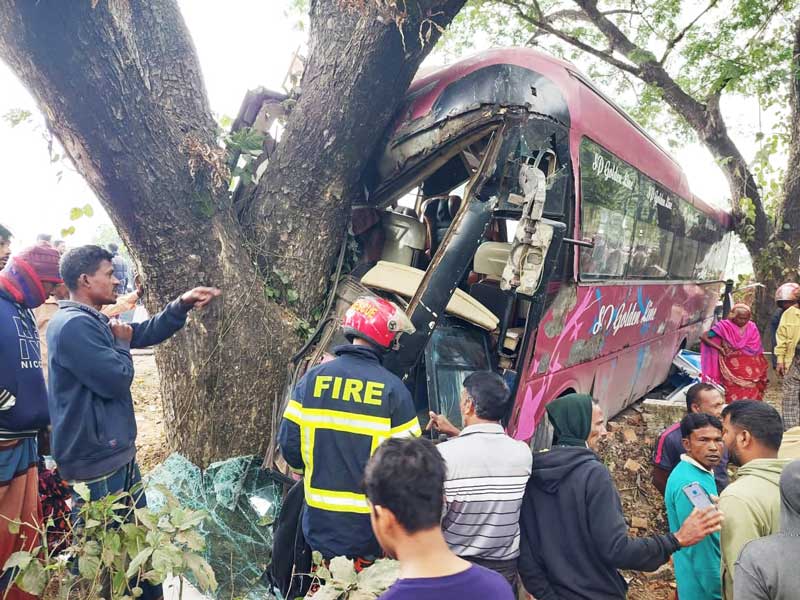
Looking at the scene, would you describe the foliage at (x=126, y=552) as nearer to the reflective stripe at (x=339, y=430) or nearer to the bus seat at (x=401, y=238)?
the reflective stripe at (x=339, y=430)

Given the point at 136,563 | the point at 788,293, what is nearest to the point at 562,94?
the point at 136,563

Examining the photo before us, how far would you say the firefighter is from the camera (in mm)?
2230

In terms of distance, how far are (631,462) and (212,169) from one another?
15.2ft

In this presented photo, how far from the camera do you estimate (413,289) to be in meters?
3.77

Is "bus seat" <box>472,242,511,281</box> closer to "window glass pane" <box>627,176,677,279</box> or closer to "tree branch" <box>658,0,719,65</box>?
"window glass pane" <box>627,176,677,279</box>

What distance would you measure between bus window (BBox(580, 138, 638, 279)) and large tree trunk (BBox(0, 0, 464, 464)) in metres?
1.64

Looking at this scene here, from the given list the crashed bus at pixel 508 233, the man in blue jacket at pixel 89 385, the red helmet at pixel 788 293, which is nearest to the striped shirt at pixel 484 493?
the crashed bus at pixel 508 233

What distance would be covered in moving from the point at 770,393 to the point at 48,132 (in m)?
10.8

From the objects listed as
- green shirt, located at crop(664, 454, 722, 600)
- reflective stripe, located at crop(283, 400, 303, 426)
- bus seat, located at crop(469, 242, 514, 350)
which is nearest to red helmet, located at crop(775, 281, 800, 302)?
bus seat, located at crop(469, 242, 514, 350)

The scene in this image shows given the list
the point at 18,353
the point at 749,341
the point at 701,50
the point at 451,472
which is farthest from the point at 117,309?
the point at 701,50

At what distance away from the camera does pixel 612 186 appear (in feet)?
15.6

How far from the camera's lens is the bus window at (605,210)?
4277 millimetres

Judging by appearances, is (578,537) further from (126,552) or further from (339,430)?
(126,552)

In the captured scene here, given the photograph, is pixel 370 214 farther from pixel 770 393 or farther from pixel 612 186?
pixel 770 393
